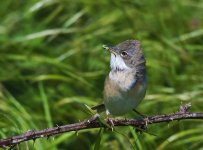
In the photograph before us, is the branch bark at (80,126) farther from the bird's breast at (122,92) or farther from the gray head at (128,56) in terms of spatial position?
the gray head at (128,56)

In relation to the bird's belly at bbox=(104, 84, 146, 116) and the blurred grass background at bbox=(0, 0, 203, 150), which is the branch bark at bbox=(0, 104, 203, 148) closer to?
the bird's belly at bbox=(104, 84, 146, 116)

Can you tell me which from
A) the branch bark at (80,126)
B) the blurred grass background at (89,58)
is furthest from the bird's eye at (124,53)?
the blurred grass background at (89,58)

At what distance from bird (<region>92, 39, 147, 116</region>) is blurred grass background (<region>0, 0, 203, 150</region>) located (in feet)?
2.91

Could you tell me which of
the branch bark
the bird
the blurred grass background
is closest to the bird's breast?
the bird

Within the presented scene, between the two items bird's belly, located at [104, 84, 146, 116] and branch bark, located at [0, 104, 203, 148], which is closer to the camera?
branch bark, located at [0, 104, 203, 148]

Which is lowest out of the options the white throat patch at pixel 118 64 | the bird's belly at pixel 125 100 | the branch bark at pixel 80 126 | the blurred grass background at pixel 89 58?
the branch bark at pixel 80 126

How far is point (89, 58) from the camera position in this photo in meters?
4.47

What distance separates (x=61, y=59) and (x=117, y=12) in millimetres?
860

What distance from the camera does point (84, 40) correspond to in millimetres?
4473

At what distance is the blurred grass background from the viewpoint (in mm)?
3773

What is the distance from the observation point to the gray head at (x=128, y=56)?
99.9 inches

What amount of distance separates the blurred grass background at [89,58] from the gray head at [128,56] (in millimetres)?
898

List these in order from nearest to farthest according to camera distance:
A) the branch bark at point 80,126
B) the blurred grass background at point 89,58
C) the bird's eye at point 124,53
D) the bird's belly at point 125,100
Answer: the branch bark at point 80,126 < the bird's belly at point 125,100 < the bird's eye at point 124,53 < the blurred grass background at point 89,58

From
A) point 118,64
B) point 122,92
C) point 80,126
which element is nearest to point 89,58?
point 118,64
